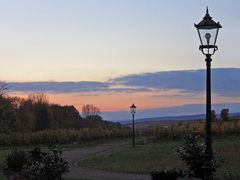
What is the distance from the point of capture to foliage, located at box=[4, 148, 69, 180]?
18.0m

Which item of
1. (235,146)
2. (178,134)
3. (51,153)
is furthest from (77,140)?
(51,153)

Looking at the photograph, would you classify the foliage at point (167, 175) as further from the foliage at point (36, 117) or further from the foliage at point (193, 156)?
the foliage at point (36, 117)

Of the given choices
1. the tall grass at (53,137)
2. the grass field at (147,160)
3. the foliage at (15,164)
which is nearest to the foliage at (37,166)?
the foliage at (15,164)

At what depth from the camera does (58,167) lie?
18.3 m

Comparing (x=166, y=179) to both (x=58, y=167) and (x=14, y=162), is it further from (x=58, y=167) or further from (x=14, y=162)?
(x=14, y=162)

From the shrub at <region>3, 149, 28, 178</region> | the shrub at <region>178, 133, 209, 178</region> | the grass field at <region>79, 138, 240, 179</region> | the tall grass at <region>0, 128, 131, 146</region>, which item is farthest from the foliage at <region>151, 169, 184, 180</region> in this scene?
the tall grass at <region>0, 128, 131, 146</region>

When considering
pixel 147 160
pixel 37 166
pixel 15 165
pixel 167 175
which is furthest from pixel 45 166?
pixel 147 160

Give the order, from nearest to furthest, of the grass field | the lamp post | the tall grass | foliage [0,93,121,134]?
the lamp post
the grass field
the tall grass
foliage [0,93,121,134]

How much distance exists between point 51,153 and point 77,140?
161 feet

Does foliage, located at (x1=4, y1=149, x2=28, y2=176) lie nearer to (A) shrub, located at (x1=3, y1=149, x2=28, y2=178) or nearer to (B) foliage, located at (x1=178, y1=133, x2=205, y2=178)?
(A) shrub, located at (x1=3, y1=149, x2=28, y2=178)

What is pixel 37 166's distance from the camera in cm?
1814

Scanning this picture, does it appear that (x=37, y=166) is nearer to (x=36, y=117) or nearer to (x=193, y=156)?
(x=193, y=156)

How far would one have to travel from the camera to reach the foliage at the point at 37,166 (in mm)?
18047

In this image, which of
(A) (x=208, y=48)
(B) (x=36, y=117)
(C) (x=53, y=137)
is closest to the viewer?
(A) (x=208, y=48)
